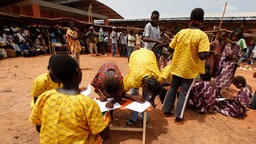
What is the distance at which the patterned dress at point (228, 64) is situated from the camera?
4.57 metres

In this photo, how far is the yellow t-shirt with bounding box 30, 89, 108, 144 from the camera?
4.42 ft

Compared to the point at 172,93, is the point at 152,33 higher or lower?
higher

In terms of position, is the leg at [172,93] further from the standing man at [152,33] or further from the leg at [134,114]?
the standing man at [152,33]

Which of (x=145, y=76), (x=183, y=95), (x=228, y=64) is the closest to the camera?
(x=145, y=76)

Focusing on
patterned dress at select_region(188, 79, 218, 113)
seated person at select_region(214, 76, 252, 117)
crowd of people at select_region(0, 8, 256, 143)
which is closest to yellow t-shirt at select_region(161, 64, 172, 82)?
crowd of people at select_region(0, 8, 256, 143)

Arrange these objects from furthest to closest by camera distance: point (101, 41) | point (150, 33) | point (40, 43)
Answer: point (101, 41)
point (40, 43)
point (150, 33)

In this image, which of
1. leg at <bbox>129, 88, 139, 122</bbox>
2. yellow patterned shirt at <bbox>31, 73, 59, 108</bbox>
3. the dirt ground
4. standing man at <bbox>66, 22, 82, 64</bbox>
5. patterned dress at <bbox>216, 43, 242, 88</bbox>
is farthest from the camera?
standing man at <bbox>66, 22, 82, 64</bbox>

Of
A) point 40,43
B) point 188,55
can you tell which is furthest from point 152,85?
point 40,43

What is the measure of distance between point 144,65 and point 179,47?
899 mm

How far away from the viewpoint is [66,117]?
1.36 m

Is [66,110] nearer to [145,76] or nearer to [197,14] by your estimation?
[145,76]

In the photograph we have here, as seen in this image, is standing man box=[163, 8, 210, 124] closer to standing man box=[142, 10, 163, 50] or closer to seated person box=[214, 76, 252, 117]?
standing man box=[142, 10, 163, 50]

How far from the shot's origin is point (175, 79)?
328 centimetres

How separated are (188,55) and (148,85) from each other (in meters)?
1.15
